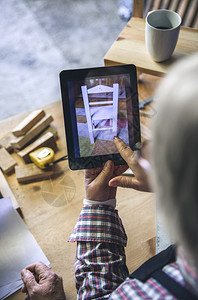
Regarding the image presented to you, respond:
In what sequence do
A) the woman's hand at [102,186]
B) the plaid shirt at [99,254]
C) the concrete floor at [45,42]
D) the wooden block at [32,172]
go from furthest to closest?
the concrete floor at [45,42]
the wooden block at [32,172]
the woman's hand at [102,186]
the plaid shirt at [99,254]

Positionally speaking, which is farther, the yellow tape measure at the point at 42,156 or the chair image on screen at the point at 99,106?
the yellow tape measure at the point at 42,156

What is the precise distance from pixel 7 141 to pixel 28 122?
10cm

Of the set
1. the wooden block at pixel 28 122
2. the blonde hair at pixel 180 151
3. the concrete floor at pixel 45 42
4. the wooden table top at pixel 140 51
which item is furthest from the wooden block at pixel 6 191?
the concrete floor at pixel 45 42

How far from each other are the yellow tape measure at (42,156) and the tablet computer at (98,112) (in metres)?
0.17

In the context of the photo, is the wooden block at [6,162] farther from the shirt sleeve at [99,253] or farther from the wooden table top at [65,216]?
the shirt sleeve at [99,253]

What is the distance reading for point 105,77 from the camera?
709 mm

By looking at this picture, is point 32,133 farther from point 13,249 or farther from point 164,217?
point 164,217

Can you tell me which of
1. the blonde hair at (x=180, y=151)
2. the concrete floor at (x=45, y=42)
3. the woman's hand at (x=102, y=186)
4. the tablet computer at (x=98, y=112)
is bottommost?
the concrete floor at (x=45, y=42)

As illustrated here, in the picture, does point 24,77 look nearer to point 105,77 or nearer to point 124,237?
point 105,77

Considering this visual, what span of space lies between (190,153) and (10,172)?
2.49 ft

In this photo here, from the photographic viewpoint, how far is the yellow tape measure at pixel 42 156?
2.89 feet

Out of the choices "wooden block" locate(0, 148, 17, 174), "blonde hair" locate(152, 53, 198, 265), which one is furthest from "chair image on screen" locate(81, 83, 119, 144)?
"blonde hair" locate(152, 53, 198, 265)

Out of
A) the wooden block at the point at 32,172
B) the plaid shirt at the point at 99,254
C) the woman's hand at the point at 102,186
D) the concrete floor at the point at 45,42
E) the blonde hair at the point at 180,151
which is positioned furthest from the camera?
the concrete floor at the point at 45,42

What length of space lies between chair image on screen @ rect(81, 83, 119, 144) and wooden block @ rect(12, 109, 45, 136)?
1.00 feet
